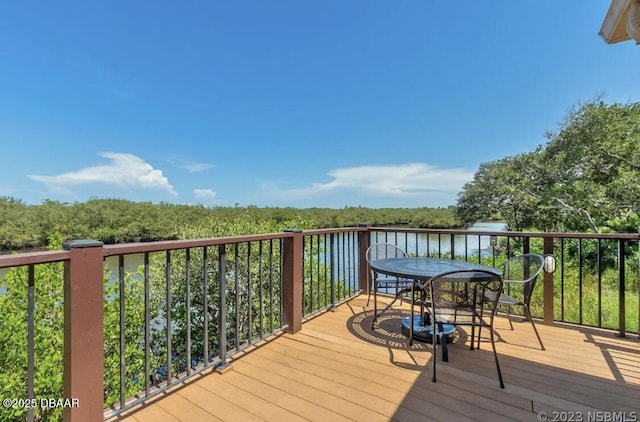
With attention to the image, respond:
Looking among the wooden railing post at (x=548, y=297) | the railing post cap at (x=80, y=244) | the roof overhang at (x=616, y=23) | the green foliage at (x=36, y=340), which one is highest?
the roof overhang at (x=616, y=23)

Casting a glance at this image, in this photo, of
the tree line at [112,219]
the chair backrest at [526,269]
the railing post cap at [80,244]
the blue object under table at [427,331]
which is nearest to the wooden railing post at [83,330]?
the railing post cap at [80,244]

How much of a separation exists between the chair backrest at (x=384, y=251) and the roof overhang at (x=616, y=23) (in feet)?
8.21

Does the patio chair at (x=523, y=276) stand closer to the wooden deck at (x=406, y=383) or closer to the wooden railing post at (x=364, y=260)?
the wooden deck at (x=406, y=383)

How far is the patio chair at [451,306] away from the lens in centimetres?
201

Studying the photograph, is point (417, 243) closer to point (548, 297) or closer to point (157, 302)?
point (548, 297)

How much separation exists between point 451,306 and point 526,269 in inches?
42.2

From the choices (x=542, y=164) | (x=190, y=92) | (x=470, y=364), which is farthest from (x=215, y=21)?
(x=542, y=164)

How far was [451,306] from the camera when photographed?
2.15m

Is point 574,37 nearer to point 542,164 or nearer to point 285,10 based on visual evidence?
point 542,164

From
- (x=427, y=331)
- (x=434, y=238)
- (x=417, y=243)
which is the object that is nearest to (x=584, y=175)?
(x=434, y=238)

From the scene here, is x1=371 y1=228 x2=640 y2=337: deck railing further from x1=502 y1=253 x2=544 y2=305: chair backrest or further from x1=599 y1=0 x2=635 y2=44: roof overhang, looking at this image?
x1=599 y1=0 x2=635 y2=44: roof overhang

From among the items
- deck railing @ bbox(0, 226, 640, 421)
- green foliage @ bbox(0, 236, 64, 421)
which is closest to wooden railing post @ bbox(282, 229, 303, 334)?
deck railing @ bbox(0, 226, 640, 421)

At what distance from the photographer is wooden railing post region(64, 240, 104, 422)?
4.54 feet

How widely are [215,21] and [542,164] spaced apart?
44.7ft
